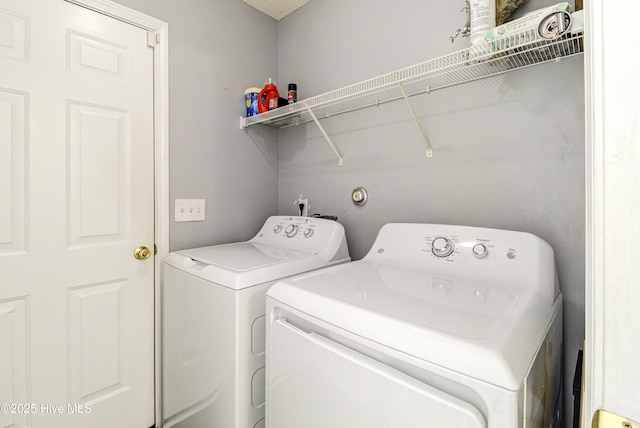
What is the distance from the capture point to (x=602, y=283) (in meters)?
0.40

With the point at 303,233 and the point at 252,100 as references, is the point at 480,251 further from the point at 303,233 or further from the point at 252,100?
the point at 252,100

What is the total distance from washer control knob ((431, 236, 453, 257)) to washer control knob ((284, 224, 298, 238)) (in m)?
0.79

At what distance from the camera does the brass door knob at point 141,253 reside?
158 centimetres

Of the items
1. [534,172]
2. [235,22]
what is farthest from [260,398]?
[235,22]

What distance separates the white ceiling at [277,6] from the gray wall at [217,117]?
0.04m

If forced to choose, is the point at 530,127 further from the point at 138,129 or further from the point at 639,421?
the point at 138,129

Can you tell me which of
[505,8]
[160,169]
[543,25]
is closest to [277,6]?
[160,169]

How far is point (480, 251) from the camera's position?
1.14 metres

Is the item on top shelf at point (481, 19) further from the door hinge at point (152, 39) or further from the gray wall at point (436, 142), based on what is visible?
the door hinge at point (152, 39)

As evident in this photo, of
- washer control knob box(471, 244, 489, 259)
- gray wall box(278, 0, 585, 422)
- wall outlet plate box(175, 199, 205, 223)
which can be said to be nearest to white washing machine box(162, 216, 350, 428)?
wall outlet plate box(175, 199, 205, 223)

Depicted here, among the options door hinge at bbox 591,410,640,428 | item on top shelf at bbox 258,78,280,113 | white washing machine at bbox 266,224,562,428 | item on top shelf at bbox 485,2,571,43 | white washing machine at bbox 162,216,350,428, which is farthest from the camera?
item on top shelf at bbox 258,78,280,113

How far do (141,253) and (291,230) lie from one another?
2.64 ft

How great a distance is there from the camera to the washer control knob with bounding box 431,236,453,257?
1.21 meters

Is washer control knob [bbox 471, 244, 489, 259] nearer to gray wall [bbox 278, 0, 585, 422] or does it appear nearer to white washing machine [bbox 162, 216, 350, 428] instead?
gray wall [bbox 278, 0, 585, 422]
